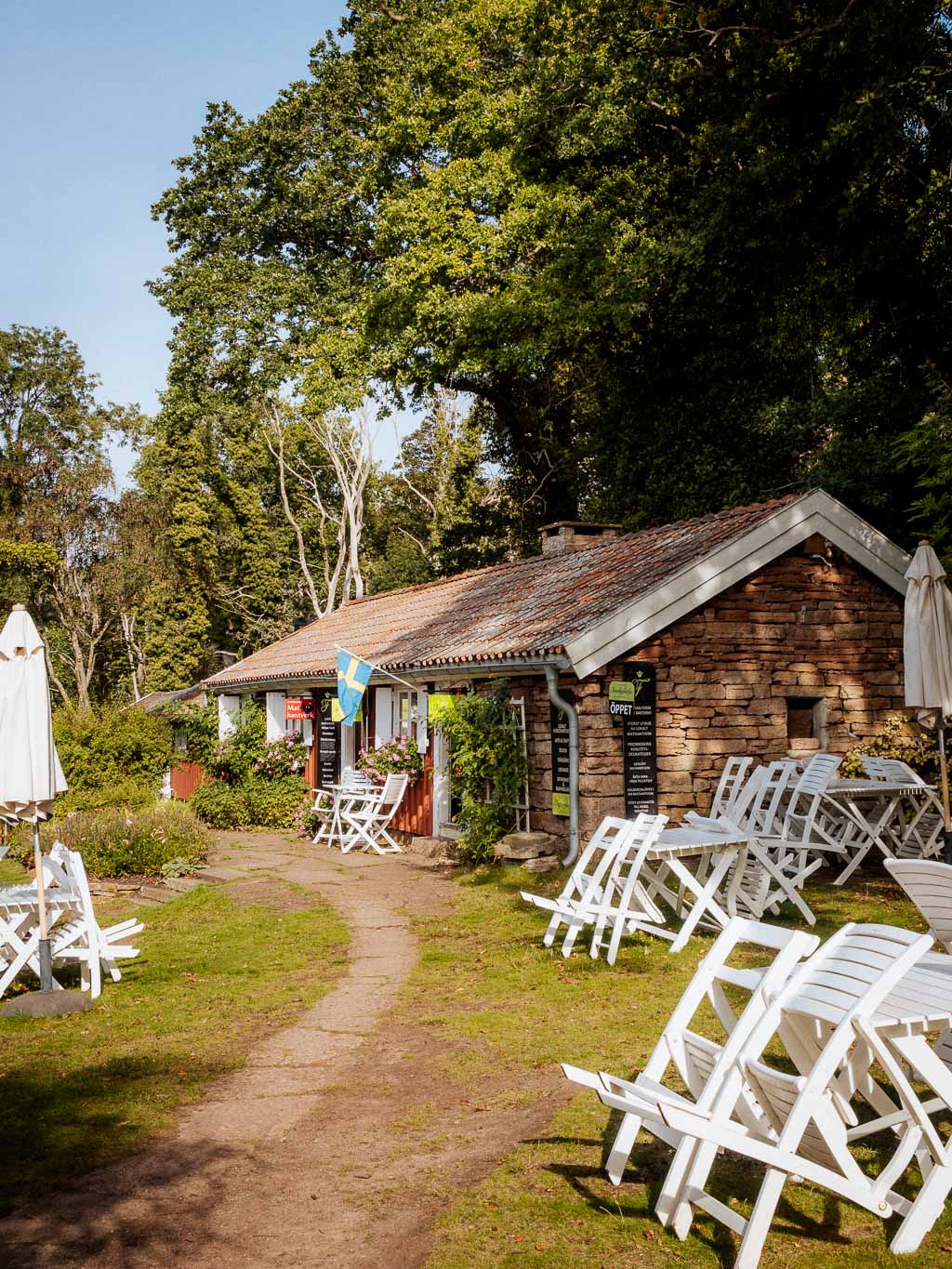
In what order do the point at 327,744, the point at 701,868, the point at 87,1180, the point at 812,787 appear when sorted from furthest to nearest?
the point at 327,744
the point at 812,787
the point at 701,868
the point at 87,1180

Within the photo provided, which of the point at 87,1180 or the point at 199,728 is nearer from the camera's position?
the point at 87,1180

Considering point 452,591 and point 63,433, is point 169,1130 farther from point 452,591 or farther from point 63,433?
point 63,433

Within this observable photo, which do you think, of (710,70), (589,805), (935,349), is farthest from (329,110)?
(589,805)

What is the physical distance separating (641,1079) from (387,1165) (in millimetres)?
1341

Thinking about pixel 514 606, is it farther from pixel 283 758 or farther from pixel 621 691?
pixel 283 758

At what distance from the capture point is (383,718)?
59.8 ft

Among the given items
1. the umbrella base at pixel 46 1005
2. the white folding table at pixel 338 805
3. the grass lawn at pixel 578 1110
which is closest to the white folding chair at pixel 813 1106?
the grass lawn at pixel 578 1110

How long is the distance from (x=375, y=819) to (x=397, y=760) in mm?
947

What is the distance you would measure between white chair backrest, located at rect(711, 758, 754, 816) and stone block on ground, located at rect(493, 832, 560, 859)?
194 cm

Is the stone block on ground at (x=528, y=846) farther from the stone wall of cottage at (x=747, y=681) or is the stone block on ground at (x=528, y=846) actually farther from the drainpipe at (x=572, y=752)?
the drainpipe at (x=572, y=752)

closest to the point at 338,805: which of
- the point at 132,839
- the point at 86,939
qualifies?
the point at 132,839

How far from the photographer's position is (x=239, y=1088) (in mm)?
5816

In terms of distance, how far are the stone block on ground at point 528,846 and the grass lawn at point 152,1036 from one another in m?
2.61

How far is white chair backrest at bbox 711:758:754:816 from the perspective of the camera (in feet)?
38.5
